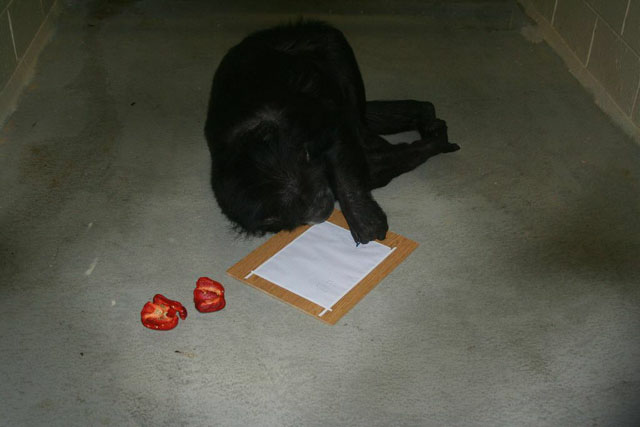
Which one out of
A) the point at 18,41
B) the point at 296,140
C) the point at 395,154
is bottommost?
the point at 395,154

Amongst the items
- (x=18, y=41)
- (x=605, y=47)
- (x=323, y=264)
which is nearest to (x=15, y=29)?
(x=18, y=41)

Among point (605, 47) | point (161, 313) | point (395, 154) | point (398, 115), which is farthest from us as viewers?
point (605, 47)

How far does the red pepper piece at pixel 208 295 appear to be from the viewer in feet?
7.86

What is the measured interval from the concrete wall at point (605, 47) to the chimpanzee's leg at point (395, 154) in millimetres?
867

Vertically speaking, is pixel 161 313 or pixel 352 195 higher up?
pixel 352 195

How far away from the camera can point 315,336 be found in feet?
7.64

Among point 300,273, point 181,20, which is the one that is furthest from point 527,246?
point 181,20

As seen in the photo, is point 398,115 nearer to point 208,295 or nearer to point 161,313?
point 208,295

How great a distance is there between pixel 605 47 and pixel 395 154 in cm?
128

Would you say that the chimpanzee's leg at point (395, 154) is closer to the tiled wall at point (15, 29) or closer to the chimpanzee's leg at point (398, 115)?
the chimpanzee's leg at point (398, 115)

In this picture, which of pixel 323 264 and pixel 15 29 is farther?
pixel 15 29

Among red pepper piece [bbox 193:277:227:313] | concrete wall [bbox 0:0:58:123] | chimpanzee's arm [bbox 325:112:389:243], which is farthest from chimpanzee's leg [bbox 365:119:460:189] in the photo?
concrete wall [bbox 0:0:58:123]

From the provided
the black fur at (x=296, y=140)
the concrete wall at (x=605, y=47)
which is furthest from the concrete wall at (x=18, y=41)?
the concrete wall at (x=605, y=47)

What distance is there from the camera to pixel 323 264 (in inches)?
103
